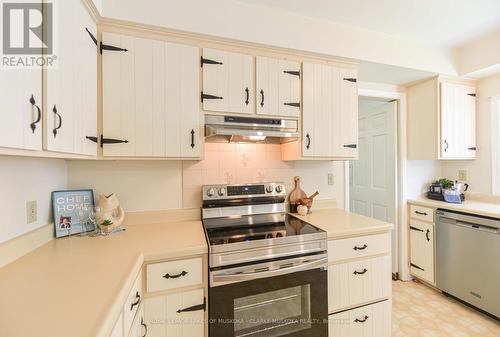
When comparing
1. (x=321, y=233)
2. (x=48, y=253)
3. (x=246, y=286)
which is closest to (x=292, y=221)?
(x=321, y=233)

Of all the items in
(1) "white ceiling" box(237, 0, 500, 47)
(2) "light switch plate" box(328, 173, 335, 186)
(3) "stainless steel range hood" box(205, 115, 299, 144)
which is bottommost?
(2) "light switch plate" box(328, 173, 335, 186)

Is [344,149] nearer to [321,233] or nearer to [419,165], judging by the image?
[321,233]

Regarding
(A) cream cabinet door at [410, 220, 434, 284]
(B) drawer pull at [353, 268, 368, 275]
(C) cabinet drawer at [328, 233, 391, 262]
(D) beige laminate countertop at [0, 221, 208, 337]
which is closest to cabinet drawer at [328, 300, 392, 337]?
(B) drawer pull at [353, 268, 368, 275]

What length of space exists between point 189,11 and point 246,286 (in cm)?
182

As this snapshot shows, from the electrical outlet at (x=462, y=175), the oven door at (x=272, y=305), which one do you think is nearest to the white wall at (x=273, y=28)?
the electrical outlet at (x=462, y=175)

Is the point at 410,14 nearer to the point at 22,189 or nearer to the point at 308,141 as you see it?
the point at 308,141

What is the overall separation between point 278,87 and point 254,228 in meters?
1.09

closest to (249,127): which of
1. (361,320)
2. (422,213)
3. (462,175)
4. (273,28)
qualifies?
(273,28)

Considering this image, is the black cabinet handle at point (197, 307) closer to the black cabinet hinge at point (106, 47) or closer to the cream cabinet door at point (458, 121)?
the black cabinet hinge at point (106, 47)

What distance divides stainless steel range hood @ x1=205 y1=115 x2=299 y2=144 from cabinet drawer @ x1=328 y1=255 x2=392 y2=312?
1.01 metres

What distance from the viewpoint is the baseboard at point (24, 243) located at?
3.45 ft

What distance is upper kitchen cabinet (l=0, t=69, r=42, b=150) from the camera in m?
0.74

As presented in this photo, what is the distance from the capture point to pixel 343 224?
1.79 m

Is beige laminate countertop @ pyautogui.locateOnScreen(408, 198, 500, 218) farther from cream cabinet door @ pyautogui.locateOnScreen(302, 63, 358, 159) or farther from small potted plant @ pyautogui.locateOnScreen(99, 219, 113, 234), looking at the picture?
small potted plant @ pyautogui.locateOnScreen(99, 219, 113, 234)
